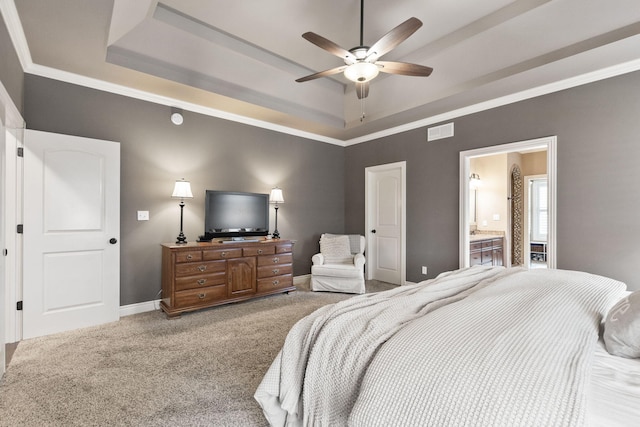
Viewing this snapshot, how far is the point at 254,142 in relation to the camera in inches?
184

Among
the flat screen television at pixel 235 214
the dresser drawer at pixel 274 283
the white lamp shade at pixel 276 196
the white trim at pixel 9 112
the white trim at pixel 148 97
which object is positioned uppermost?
the white trim at pixel 148 97

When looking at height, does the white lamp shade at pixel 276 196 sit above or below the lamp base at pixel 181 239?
above

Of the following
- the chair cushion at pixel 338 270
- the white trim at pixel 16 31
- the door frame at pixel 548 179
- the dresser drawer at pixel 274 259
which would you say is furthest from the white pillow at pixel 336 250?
the white trim at pixel 16 31

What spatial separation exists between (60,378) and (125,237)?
1.72 m

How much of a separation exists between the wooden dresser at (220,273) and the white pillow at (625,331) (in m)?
3.50

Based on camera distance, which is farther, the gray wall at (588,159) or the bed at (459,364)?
the gray wall at (588,159)

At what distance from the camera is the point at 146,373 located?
2.24 metres

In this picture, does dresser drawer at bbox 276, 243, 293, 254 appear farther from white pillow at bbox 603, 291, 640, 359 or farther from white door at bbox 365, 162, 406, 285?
white pillow at bbox 603, 291, 640, 359

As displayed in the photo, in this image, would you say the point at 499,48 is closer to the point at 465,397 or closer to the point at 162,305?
the point at 465,397

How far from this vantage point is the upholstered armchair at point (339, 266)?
173 inches

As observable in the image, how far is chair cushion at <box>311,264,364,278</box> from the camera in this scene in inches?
172

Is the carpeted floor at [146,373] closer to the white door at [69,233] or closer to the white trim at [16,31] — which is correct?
the white door at [69,233]

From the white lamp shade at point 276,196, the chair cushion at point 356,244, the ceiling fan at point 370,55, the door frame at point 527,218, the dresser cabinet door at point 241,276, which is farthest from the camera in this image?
the door frame at point 527,218

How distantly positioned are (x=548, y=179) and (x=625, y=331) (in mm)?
2886
